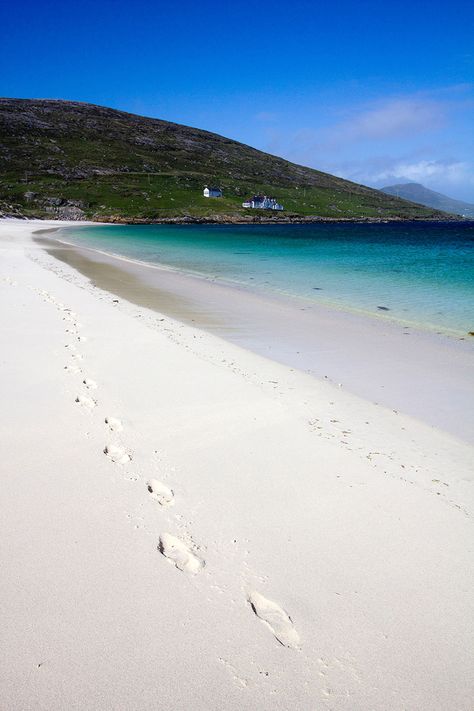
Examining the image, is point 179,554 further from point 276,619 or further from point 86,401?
point 86,401

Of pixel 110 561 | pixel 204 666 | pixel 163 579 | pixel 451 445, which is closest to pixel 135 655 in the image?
pixel 204 666

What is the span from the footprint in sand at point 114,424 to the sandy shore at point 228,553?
1.1 inches

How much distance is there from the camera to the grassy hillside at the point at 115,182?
117 metres

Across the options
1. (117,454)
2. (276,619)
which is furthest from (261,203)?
(276,619)

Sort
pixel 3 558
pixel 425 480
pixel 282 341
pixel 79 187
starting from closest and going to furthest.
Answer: pixel 3 558
pixel 425 480
pixel 282 341
pixel 79 187

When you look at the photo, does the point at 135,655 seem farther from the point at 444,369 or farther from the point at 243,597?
the point at 444,369

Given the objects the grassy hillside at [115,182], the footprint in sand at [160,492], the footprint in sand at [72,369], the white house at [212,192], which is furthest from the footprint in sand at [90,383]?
the white house at [212,192]

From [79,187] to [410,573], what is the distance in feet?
462

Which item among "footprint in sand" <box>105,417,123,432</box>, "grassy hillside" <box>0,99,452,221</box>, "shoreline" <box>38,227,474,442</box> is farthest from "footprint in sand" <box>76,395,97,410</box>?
"grassy hillside" <box>0,99,452,221</box>

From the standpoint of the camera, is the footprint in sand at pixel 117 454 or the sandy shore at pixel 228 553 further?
the footprint in sand at pixel 117 454

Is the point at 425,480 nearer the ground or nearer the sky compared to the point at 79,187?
nearer the ground

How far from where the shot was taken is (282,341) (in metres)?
11.7

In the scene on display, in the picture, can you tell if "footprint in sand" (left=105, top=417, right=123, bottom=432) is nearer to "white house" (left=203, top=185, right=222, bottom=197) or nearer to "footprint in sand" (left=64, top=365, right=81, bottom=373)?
"footprint in sand" (left=64, top=365, right=81, bottom=373)

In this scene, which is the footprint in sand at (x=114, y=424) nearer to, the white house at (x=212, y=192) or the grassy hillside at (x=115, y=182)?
the grassy hillside at (x=115, y=182)
